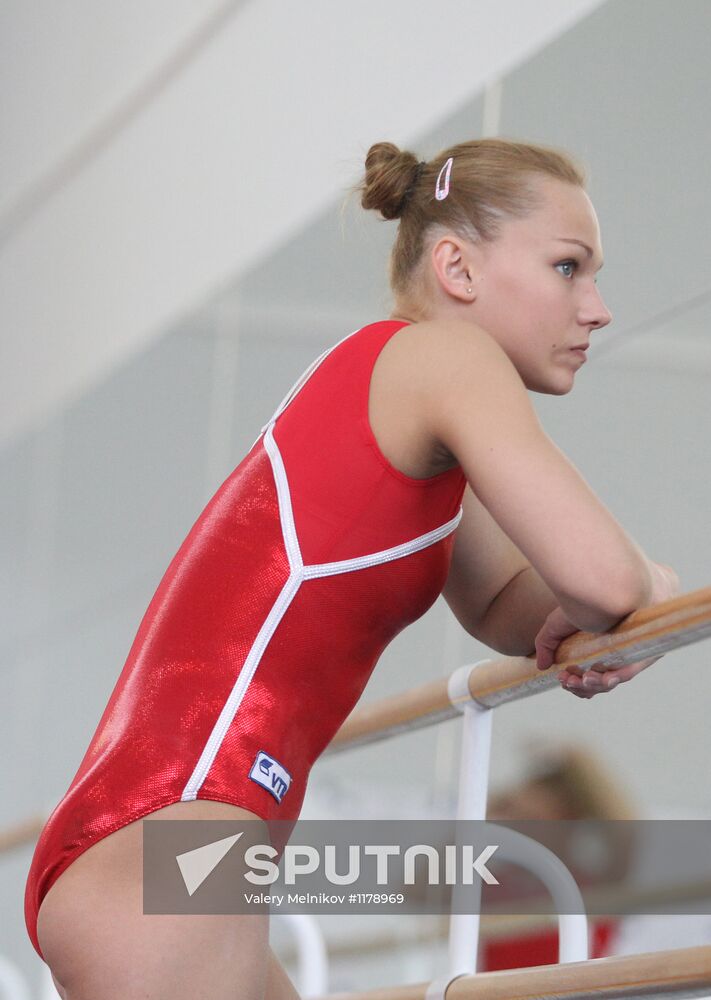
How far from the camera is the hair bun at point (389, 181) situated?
4.40ft

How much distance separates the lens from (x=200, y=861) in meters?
1.00

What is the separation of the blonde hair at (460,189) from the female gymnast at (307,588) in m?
0.04

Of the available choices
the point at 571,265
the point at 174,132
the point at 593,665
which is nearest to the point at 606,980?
the point at 593,665

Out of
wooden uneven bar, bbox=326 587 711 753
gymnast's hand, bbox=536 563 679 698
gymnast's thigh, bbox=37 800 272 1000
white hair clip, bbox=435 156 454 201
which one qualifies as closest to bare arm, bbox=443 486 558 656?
wooden uneven bar, bbox=326 587 711 753

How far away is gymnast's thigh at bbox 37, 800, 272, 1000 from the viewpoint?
971 millimetres

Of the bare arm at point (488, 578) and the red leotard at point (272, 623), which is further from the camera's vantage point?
the bare arm at point (488, 578)

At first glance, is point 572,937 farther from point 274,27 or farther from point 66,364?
point 66,364

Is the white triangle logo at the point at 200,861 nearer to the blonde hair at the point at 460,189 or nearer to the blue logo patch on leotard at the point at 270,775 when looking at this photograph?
the blue logo patch on leotard at the point at 270,775

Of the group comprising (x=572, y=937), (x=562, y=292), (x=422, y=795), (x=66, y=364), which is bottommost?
(x=572, y=937)

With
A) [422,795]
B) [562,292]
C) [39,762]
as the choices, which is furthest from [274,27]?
[562,292]

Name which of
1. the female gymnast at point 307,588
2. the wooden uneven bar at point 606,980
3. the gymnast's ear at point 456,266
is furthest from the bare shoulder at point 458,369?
the wooden uneven bar at point 606,980

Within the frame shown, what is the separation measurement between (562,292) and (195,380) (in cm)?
256

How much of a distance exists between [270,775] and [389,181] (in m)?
0.56

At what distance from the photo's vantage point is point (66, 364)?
4406 mm
